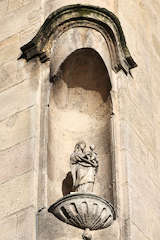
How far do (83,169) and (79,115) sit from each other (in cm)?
88

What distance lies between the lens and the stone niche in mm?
9125

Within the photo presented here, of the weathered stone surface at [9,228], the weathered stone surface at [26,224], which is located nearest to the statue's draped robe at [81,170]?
the weathered stone surface at [26,224]

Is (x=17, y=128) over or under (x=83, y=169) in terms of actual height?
over

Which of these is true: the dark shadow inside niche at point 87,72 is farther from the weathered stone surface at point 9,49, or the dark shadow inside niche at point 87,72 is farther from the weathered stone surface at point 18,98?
the weathered stone surface at point 9,49

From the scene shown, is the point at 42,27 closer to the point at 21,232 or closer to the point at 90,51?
the point at 90,51

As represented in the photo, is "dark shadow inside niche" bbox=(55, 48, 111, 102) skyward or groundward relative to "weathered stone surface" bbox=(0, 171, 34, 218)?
skyward

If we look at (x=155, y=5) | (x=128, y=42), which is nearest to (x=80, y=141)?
(x=128, y=42)

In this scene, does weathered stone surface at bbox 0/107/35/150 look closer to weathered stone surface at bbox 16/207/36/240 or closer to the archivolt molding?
the archivolt molding

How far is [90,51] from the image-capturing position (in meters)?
9.67

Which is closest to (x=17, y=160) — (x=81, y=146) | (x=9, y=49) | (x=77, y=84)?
(x=81, y=146)

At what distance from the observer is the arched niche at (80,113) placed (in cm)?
917

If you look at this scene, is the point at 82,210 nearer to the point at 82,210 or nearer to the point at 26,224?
the point at 82,210

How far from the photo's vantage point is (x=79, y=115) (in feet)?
31.6

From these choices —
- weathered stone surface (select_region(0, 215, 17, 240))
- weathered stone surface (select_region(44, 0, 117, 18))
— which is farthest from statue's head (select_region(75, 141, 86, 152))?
weathered stone surface (select_region(44, 0, 117, 18))
